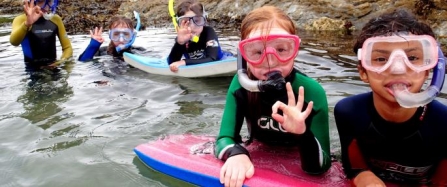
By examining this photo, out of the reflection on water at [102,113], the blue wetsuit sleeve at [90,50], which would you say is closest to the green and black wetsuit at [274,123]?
the reflection on water at [102,113]

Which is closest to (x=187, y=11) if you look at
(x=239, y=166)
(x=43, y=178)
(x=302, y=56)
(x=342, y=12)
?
(x=302, y=56)

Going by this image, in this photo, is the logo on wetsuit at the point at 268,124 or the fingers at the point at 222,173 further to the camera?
the logo on wetsuit at the point at 268,124

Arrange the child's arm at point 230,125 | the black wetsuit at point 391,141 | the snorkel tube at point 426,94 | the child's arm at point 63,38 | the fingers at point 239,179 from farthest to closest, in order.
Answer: the child's arm at point 63,38 → the child's arm at point 230,125 → the fingers at point 239,179 → the black wetsuit at point 391,141 → the snorkel tube at point 426,94

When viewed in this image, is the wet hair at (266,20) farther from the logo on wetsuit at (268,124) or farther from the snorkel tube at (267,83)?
the logo on wetsuit at (268,124)

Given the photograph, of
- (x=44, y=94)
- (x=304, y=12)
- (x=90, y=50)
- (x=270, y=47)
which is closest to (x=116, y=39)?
(x=90, y=50)

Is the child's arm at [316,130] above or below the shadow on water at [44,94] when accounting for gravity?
above

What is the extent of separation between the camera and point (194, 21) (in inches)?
238

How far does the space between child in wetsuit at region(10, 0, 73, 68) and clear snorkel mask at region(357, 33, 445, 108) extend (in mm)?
5757

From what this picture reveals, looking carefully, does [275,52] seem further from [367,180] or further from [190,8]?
[190,8]

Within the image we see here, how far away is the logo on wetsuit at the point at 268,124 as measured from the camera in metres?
2.95

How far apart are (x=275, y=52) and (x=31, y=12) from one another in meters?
5.13

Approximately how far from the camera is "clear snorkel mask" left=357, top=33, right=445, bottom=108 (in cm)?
209

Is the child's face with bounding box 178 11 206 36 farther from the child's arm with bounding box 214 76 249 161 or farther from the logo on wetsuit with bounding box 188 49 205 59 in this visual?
the child's arm with bounding box 214 76 249 161

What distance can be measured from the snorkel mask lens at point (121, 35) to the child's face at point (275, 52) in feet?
16.7
